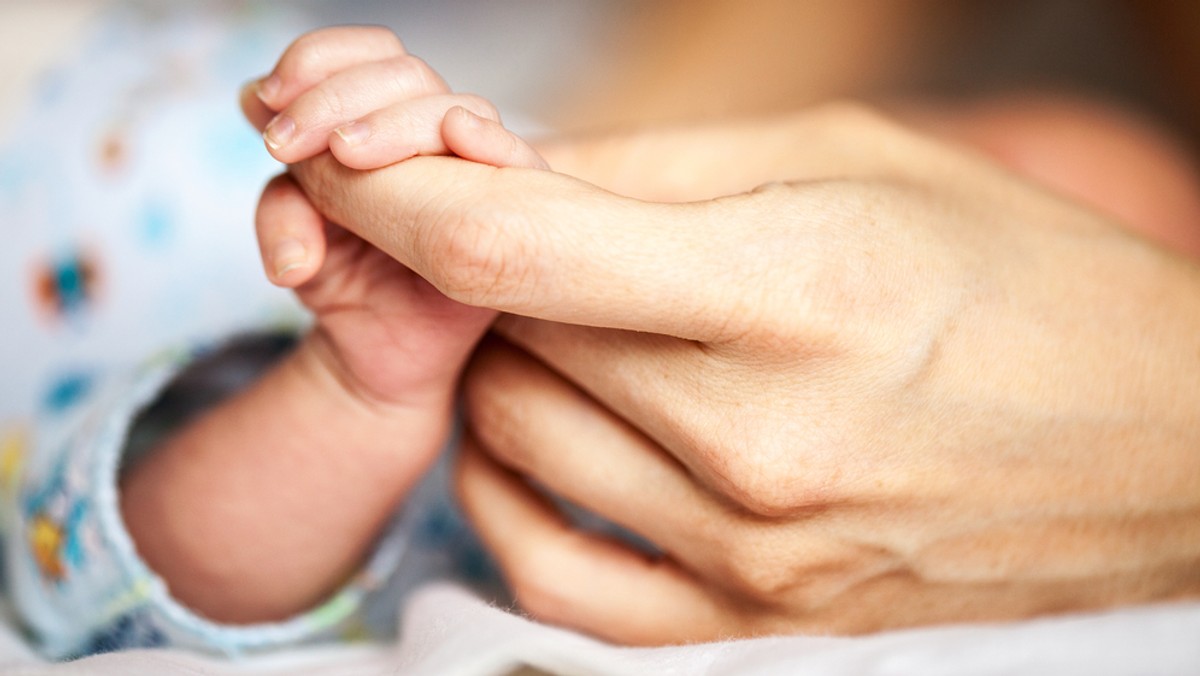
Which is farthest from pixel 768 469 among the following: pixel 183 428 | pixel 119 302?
pixel 119 302

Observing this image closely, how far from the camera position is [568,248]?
463 millimetres

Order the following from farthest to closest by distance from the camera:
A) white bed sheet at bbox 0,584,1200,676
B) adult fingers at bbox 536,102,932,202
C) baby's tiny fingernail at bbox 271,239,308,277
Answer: adult fingers at bbox 536,102,932,202, baby's tiny fingernail at bbox 271,239,308,277, white bed sheet at bbox 0,584,1200,676

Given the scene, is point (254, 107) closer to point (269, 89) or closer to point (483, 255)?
point (269, 89)

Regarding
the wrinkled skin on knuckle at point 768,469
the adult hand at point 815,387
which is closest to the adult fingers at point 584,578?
the adult hand at point 815,387

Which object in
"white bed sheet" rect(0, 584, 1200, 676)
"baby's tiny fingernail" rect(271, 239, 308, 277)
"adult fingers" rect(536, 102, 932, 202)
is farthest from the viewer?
"adult fingers" rect(536, 102, 932, 202)

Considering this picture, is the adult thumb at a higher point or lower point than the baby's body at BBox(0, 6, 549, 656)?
higher

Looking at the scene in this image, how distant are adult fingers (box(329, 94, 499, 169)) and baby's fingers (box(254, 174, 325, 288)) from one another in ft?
0.25

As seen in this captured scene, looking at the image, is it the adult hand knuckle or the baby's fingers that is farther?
the baby's fingers

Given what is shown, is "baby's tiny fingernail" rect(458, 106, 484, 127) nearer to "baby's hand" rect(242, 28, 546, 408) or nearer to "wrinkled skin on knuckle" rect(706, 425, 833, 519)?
"baby's hand" rect(242, 28, 546, 408)

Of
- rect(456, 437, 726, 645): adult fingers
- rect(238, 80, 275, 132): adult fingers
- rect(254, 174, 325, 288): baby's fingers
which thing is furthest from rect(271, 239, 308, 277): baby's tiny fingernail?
rect(456, 437, 726, 645): adult fingers

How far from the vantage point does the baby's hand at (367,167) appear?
0.52 m

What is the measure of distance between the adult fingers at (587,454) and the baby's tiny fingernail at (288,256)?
147 mm

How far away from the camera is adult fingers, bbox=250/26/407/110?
0.60 meters

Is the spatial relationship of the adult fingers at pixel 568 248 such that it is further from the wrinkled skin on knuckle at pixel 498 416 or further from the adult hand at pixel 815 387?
the wrinkled skin on knuckle at pixel 498 416
